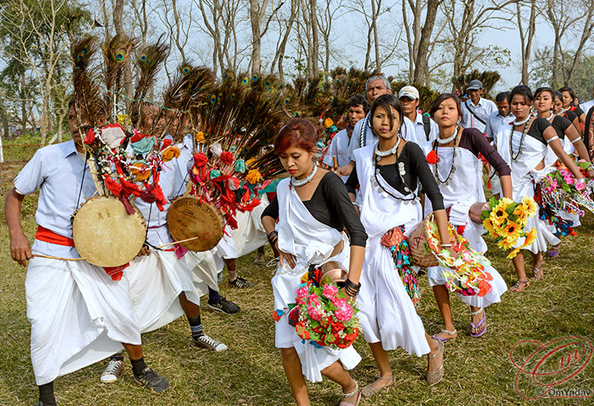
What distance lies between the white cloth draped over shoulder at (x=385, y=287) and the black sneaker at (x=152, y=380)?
1.61 metres

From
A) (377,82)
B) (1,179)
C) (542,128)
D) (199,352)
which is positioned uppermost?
(377,82)

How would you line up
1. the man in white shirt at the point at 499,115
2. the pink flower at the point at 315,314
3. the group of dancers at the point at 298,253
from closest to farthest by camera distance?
the pink flower at the point at 315,314
the group of dancers at the point at 298,253
the man in white shirt at the point at 499,115

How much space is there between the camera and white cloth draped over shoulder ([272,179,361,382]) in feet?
9.30

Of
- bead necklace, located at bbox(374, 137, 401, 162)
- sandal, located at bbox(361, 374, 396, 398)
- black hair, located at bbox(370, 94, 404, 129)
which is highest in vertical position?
black hair, located at bbox(370, 94, 404, 129)

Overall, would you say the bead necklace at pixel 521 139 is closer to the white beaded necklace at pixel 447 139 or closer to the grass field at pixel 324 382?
the grass field at pixel 324 382

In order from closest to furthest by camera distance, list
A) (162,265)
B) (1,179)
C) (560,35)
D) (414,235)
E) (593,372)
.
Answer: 1. (414,235)
2. (593,372)
3. (162,265)
4. (1,179)
5. (560,35)

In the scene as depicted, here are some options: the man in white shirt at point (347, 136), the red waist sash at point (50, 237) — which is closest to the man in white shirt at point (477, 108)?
the man in white shirt at point (347, 136)

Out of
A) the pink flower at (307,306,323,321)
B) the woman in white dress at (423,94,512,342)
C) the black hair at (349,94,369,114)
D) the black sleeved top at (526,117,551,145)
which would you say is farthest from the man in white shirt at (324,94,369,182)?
the pink flower at (307,306,323,321)

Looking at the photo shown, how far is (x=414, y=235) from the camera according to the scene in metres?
3.29

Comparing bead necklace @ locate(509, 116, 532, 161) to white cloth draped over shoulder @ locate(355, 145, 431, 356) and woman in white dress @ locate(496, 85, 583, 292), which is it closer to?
woman in white dress @ locate(496, 85, 583, 292)

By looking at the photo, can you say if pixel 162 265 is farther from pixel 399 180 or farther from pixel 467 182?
pixel 467 182

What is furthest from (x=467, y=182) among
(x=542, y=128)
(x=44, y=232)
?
(x=44, y=232)

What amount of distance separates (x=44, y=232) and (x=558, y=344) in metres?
4.04

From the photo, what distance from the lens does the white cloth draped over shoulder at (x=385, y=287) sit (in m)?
3.22
